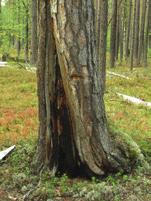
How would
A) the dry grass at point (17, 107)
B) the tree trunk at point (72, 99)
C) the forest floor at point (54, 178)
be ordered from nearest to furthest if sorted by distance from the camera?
the forest floor at point (54, 178), the tree trunk at point (72, 99), the dry grass at point (17, 107)

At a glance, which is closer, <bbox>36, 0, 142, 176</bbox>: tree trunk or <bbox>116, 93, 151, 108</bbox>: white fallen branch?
<bbox>36, 0, 142, 176</bbox>: tree trunk

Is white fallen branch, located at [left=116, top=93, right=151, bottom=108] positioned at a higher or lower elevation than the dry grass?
lower

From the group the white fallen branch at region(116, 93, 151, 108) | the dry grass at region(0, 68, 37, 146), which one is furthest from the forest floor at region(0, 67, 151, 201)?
the white fallen branch at region(116, 93, 151, 108)

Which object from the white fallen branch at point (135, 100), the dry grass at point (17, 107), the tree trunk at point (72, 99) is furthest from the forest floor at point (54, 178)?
the white fallen branch at point (135, 100)

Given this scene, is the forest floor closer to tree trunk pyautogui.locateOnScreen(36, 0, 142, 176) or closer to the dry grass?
the dry grass

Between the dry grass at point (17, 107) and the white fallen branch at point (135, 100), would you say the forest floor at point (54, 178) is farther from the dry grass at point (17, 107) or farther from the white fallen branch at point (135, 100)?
the white fallen branch at point (135, 100)

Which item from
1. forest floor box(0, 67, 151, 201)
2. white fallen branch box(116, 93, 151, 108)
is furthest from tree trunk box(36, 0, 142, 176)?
white fallen branch box(116, 93, 151, 108)

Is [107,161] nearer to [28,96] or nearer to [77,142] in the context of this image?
[77,142]

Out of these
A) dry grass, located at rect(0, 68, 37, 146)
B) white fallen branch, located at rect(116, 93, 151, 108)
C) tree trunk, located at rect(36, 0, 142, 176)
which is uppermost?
tree trunk, located at rect(36, 0, 142, 176)

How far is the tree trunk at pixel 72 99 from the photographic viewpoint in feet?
20.4

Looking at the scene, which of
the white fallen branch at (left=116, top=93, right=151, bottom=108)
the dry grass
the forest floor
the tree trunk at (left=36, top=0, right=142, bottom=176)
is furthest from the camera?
the white fallen branch at (left=116, top=93, right=151, bottom=108)

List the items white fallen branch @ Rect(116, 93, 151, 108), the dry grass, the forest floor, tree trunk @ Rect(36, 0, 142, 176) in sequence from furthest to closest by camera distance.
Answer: white fallen branch @ Rect(116, 93, 151, 108)
the dry grass
tree trunk @ Rect(36, 0, 142, 176)
the forest floor

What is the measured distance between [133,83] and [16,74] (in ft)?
21.8

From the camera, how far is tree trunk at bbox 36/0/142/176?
6.22 meters
